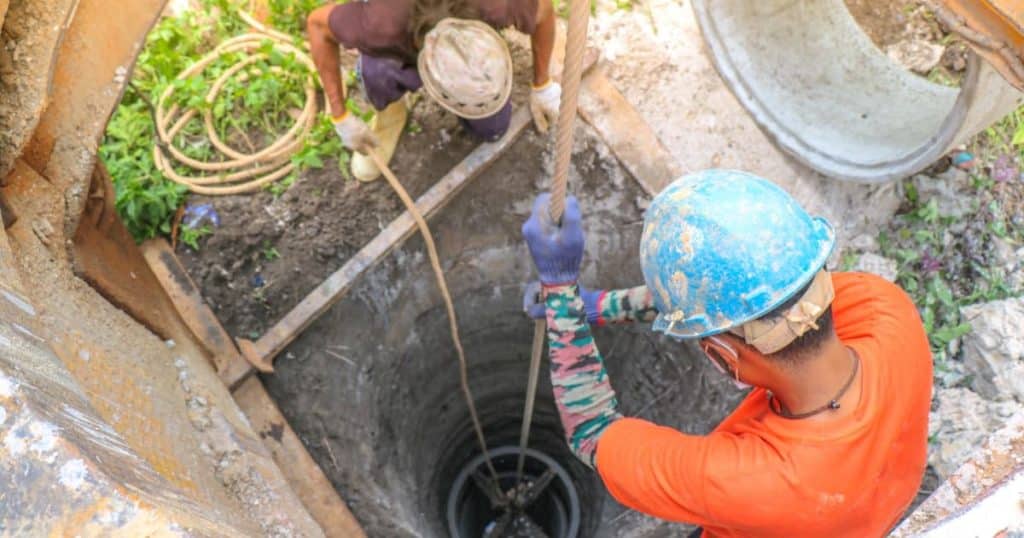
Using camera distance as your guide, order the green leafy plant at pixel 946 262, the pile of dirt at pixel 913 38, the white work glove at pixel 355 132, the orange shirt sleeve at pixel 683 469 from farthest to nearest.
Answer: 1. the pile of dirt at pixel 913 38
2. the white work glove at pixel 355 132
3. the green leafy plant at pixel 946 262
4. the orange shirt sleeve at pixel 683 469

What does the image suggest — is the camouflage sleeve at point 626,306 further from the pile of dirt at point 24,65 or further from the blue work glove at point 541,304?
Result: the pile of dirt at point 24,65

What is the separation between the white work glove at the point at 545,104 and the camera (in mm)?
3312

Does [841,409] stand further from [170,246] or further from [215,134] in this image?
[215,134]

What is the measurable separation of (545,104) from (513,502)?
2359mm

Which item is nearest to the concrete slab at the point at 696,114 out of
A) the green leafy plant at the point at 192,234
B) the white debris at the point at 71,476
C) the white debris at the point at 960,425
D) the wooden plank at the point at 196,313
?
the white debris at the point at 960,425

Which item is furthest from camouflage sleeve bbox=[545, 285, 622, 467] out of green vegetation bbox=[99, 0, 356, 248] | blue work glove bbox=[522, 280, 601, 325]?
green vegetation bbox=[99, 0, 356, 248]

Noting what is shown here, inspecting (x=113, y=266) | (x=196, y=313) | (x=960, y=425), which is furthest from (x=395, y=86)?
(x=960, y=425)

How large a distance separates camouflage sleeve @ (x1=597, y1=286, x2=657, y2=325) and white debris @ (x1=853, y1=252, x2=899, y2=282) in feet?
4.07

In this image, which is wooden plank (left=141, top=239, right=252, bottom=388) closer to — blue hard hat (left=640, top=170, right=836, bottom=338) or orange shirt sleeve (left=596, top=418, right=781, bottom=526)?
orange shirt sleeve (left=596, top=418, right=781, bottom=526)

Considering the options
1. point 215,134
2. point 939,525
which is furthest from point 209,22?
point 939,525

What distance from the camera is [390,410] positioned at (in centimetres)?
334

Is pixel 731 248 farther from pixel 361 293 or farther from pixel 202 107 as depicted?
pixel 202 107

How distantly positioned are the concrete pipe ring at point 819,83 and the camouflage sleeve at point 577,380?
5.97 ft

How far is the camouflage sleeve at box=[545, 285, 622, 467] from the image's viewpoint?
2361 millimetres
